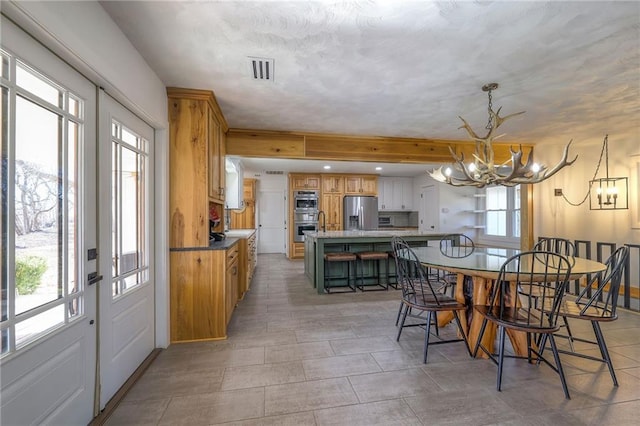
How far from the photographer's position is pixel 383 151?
413 cm

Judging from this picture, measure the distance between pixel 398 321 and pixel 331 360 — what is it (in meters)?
0.99

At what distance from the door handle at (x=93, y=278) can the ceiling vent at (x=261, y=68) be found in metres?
1.73

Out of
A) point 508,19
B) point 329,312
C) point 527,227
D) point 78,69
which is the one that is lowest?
point 329,312

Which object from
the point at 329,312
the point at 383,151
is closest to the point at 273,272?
the point at 329,312

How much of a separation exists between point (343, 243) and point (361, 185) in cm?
351

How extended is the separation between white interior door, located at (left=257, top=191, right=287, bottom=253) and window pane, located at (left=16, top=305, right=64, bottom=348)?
663cm

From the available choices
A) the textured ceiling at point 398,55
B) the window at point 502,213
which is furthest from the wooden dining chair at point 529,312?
the window at point 502,213

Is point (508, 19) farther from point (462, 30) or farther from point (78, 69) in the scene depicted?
point (78, 69)

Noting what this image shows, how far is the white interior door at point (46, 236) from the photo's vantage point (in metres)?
1.07

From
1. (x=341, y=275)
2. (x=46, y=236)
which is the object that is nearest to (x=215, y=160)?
(x=46, y=236)

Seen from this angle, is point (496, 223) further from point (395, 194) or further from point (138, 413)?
point (138, 413)

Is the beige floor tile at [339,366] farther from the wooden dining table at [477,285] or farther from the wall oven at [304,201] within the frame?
the wall oven at [304,201]

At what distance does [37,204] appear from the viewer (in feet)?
3.98

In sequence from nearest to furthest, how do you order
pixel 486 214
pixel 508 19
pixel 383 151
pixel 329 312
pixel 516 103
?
pixel 508 19
pixel 516 103
pixel 329 312
pixel 383 151
pixel 486 214
